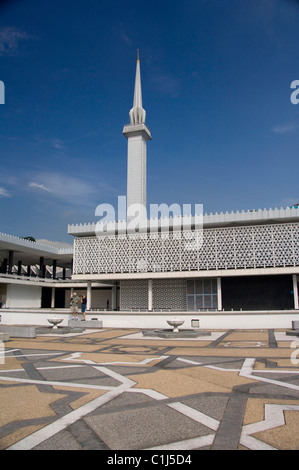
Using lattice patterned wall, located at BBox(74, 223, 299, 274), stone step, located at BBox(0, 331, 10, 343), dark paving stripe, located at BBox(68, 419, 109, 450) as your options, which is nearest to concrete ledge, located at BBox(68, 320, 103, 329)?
stone step, located at BBox(0, 331, 10, 343)

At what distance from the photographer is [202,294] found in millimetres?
28609

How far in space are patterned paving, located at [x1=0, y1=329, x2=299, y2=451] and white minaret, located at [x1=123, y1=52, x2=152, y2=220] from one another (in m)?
24.7

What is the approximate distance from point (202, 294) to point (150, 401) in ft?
77.1

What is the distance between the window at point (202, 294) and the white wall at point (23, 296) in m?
18.5

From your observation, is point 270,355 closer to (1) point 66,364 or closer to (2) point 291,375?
(2) point 291,375

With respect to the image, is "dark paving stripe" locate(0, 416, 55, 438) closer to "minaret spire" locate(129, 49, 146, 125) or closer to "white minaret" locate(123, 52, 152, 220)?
"white minaret" locate(123, 52, 152, 220)

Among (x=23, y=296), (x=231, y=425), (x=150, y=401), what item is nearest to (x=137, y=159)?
(x=23, y=296)

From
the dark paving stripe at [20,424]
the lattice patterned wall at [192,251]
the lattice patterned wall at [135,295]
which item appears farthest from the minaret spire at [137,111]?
the dark paving stripe at [20,424]

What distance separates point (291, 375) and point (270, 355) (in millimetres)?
2593

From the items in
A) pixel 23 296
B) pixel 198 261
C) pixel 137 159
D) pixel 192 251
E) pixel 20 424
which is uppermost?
pixel 137 159

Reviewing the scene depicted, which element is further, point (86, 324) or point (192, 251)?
point (192, 251)

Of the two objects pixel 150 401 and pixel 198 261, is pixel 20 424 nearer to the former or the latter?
pixel 150 401
